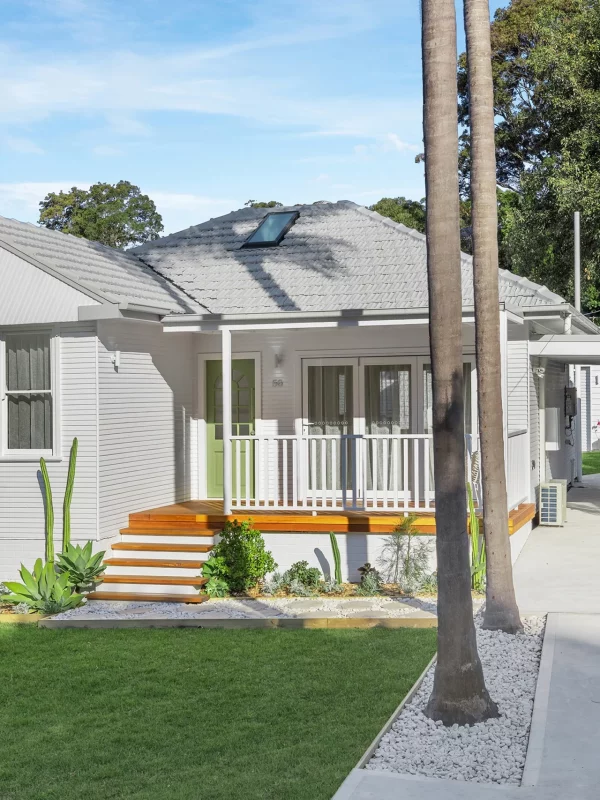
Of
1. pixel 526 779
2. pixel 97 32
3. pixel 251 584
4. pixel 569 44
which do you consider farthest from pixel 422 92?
pixel 569 44

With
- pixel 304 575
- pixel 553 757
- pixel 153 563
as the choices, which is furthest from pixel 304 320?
pixel 553 757

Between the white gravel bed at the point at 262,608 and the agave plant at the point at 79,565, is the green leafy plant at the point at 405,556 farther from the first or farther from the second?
the agave plant at the point at 79,565

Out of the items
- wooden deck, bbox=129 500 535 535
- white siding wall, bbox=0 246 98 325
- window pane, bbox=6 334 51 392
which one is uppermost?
white siding wall, bbox=0 246 98 325

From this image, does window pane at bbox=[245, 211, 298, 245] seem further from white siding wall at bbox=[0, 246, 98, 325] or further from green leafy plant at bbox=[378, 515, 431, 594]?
green leafy plant at bbox=[378, 515, 431, 594]

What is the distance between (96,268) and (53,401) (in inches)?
90.2

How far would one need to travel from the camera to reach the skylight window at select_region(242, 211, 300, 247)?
51.4ft

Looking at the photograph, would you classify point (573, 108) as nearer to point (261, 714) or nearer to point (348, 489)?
point (348, 489)

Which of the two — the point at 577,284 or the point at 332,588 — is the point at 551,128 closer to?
the point at 577,284

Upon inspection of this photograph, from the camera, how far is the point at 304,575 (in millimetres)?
11453

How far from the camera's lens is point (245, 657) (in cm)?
853

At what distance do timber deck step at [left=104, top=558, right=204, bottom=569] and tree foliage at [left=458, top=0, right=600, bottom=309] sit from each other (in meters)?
14.7

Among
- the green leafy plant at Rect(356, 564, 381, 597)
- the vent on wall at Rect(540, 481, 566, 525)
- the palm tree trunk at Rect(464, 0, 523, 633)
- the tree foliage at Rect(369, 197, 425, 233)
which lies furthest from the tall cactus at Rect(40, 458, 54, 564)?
the tree foliage at Rect(369, 197, 425, 233)

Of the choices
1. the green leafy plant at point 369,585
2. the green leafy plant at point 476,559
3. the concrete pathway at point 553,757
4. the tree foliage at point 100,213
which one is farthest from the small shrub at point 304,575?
the tree foliage at point 100,213

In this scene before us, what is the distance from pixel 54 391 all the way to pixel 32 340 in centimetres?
78
